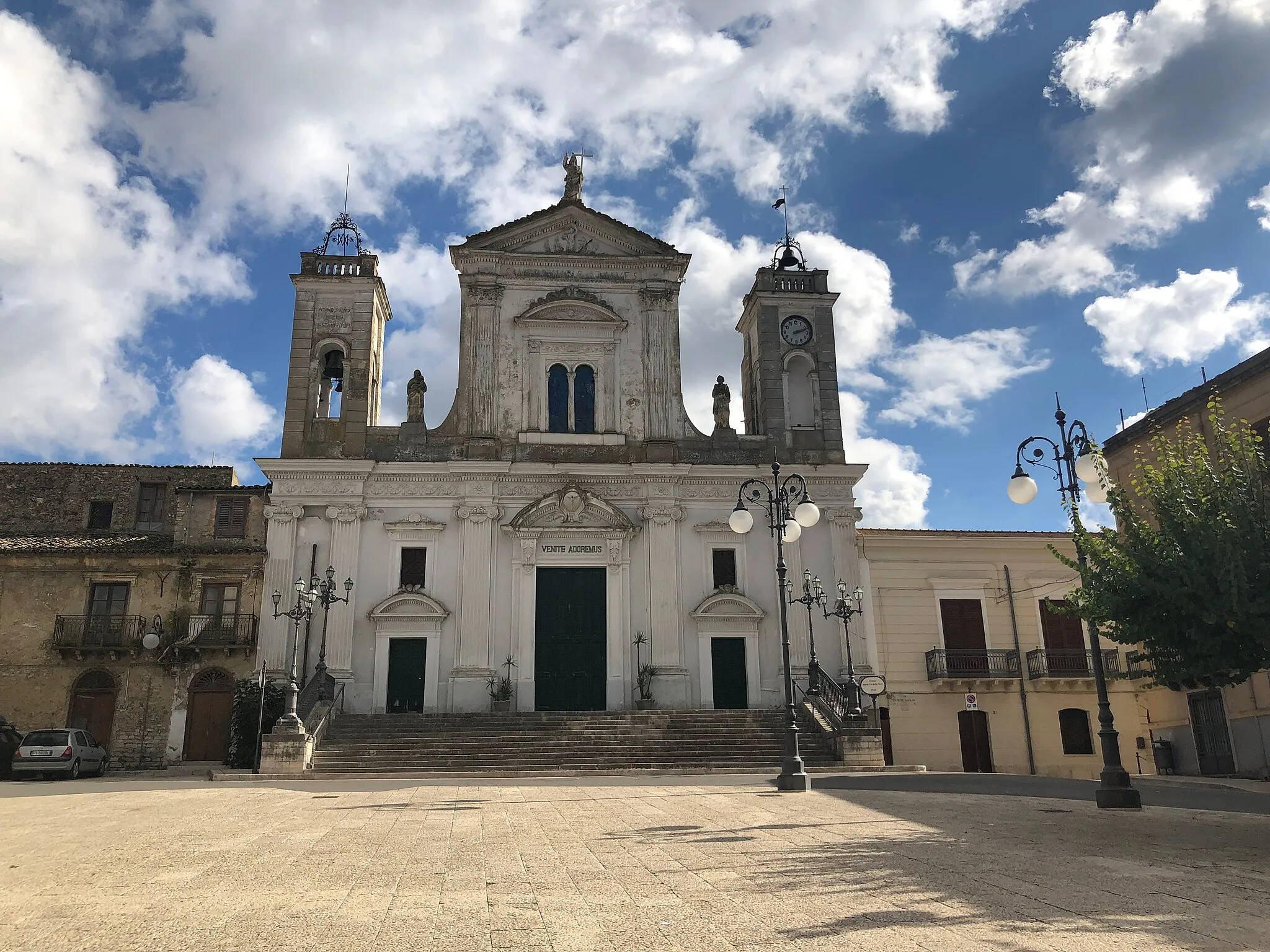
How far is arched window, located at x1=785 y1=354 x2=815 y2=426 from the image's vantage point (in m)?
29.3

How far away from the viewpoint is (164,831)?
10.3 metres

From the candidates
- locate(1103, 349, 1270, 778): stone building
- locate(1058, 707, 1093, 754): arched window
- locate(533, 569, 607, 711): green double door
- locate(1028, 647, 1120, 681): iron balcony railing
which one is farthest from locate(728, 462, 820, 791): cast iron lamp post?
locate(1058, 707, 1093, 754): arched window

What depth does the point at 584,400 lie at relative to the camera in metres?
28.7

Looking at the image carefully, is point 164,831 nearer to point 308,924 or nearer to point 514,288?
point 308,924

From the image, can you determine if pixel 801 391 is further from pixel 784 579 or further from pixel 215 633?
pixel 215 633

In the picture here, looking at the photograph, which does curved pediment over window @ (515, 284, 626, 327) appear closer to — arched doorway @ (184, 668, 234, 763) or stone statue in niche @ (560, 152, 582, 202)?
stone statue in niche @ (560, 152, 582, 202)

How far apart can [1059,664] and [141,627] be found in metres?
25.9

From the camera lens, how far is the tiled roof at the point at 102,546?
27172mm

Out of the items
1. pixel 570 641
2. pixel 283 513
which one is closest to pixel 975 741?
pixel 570 641

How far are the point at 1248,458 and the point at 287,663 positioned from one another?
70.6ft

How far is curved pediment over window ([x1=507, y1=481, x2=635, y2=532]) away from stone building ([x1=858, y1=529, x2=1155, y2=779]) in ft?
25.5

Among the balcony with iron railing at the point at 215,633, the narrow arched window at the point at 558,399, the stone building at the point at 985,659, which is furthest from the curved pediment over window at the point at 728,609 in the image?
the balcony with iron railing at the point at 215,633

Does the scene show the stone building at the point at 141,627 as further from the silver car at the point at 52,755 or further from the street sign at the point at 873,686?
the street sign at the point at 873,686

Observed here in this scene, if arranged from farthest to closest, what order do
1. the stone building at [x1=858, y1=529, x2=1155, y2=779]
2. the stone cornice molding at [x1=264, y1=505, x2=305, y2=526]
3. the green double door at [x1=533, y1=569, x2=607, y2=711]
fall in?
the stone building at [x1=858, y1=529, x2=1155, y2=779] < the stone cornice molding at [x1=264, y1=505, x2=305, y2=526] < the green double door at [x1=533, y1=569, x2=607, y2=711]
